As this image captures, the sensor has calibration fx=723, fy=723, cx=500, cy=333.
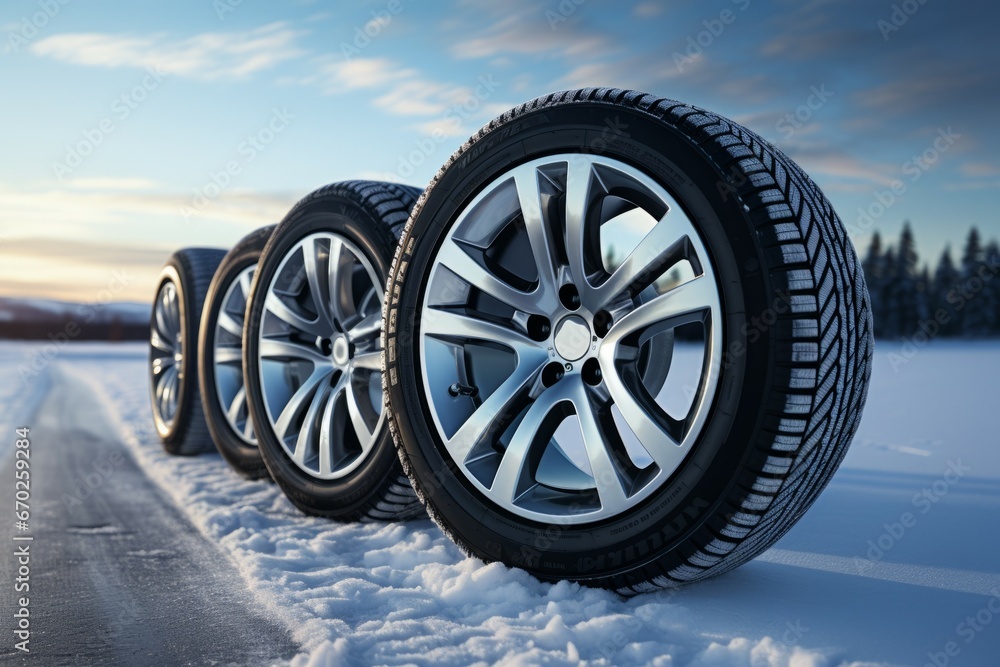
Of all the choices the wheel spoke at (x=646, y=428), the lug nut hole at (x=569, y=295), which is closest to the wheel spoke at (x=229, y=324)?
the lug nut hole at (x=569, y=295)

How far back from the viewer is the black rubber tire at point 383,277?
347cm

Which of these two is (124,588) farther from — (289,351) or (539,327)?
(539,327)

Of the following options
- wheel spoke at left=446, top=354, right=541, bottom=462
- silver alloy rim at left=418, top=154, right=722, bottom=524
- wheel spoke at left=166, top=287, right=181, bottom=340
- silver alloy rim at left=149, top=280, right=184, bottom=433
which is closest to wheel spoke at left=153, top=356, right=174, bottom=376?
Answer: silver alloy rim at left=149, top=280, right=184, bottom=433

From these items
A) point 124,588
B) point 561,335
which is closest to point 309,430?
point 124,588

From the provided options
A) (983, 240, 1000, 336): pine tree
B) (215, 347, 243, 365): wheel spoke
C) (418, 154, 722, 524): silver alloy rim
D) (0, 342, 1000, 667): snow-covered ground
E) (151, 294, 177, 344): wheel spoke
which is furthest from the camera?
(983, 240, 1000, 336): pine tree

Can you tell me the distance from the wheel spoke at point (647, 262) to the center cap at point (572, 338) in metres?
0.09

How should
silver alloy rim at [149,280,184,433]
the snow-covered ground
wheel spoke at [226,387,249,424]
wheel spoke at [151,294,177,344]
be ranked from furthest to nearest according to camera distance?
wheel spoke at [151,294,177,344] < silver alloy rim at [149,280,184,433] < wheel spoke at [226,387,249,424] < the snow-covered ground

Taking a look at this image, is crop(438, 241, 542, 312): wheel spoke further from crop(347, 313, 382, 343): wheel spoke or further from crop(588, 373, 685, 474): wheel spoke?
crop(347, 313, 382, 343): wheel spoke

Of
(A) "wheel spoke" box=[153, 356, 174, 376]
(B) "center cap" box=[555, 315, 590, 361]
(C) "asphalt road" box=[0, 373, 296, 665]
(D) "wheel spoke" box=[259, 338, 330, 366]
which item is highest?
(B) "center cap" box=[555, 315, 590, 361]

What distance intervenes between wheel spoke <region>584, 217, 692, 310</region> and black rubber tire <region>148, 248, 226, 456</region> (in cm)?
419

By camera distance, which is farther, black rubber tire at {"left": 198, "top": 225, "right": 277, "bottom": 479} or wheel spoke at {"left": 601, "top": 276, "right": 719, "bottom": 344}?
black rubber tire at {"left": 198, "top": 225, "right": 277, "bottom": 479}

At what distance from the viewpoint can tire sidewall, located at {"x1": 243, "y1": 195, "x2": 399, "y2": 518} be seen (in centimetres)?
350

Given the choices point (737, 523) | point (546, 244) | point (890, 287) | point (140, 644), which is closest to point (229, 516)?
point (140, 644)

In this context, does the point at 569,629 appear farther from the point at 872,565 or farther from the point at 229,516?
the point at 229,516
